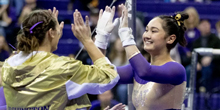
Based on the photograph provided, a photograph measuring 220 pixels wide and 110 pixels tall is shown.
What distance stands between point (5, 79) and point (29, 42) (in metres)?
0.24

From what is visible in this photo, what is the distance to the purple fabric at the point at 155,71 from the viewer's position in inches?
88.1

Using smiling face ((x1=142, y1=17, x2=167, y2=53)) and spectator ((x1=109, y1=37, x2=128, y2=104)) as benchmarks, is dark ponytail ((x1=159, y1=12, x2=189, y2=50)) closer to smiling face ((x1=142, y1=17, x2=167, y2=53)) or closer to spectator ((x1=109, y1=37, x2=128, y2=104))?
smiling face ((x1=142, y1=17, x2=167, y2=53))

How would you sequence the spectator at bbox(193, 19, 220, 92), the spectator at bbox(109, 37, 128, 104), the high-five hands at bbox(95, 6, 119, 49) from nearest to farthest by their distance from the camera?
the high-five hands at bbox(95, 6, 119, 49) → the spectator at bbox(109, 37, 128, 104) → the spectator at bbox(193, 19, 220, 92)

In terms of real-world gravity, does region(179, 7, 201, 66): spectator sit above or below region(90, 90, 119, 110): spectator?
above

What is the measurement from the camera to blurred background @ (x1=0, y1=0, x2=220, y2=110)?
5.10m

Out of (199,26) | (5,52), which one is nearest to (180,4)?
(199,26)

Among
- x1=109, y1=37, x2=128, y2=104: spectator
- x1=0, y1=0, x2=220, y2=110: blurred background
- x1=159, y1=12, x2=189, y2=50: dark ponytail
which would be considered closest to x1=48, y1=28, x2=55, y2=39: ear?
x1=159, y1=12, x2=189, y2=50: dark ponytail

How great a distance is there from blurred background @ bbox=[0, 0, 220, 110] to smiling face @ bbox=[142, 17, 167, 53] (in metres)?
1.98

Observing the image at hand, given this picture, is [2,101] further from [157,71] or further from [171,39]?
[171,39]

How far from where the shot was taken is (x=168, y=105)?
244cm

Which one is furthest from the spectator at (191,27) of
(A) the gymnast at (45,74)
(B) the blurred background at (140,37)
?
(A) the gymnast at (45,74)

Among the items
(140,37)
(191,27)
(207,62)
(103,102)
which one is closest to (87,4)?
(191,27)

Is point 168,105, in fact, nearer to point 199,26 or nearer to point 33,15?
point 33,15

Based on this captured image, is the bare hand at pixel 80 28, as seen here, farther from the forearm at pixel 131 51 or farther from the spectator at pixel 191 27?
the spectator at pixel 191 27
